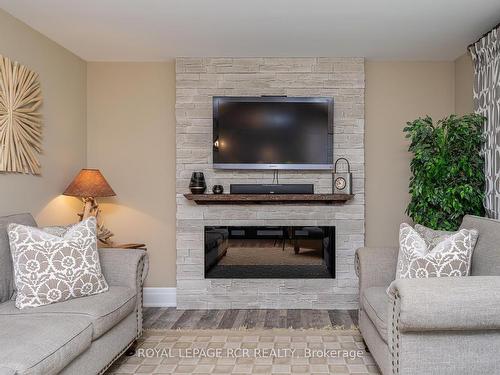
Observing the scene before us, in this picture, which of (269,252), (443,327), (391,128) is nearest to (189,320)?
(269,252)

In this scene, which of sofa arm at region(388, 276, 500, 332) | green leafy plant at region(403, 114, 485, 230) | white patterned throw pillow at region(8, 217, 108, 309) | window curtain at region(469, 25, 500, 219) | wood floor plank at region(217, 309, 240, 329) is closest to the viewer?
sofa arm at region(388, 276, 500, 332)

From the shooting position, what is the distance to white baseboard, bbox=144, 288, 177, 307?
4520 millimetres

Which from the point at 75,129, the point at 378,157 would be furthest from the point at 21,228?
the point at 378,157

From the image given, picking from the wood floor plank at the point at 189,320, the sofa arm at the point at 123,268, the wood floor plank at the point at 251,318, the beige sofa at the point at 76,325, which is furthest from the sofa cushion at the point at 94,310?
the wood floor plank at the point at 251,318

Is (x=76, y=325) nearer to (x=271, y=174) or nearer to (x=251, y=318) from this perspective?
(x=251, y=318)

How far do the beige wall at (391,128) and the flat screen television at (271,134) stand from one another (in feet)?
1.72

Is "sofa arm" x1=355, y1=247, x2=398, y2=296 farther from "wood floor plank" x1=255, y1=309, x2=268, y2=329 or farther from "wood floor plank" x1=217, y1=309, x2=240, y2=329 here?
"wood floor plank" x1=217, y1=309, x2=240, y2=329

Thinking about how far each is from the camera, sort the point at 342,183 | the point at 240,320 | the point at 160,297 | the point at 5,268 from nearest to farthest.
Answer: the point at 5,268 → the point at 240,320 → the point at 342,183 → the point at 160,297

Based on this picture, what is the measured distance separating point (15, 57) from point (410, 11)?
2.92 metres

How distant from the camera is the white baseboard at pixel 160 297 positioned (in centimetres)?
452

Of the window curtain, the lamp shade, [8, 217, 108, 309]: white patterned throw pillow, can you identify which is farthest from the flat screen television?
[8, 217, 108, 309]: white patterned throw pillow

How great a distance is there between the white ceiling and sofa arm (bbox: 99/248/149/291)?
175cm

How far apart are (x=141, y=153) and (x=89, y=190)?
0.79m

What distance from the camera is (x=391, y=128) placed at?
14.8ft
